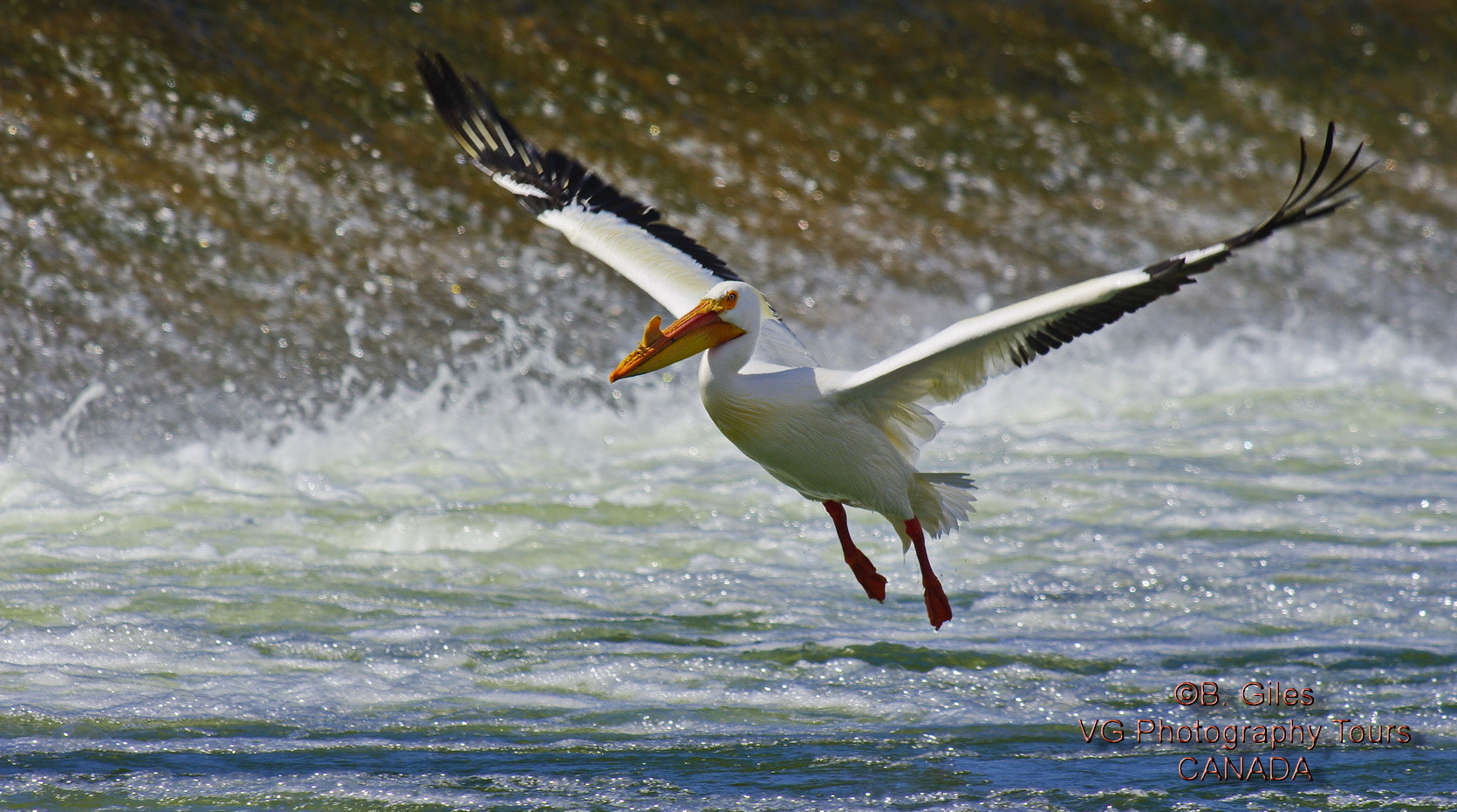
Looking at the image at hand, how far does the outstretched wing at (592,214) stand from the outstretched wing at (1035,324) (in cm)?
74

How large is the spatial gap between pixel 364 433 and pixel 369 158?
3.54 metres

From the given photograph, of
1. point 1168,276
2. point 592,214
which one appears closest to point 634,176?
point 592,214

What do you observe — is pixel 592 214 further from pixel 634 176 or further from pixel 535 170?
pixel 634 176

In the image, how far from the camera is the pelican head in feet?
18.1

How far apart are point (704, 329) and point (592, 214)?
1.50m

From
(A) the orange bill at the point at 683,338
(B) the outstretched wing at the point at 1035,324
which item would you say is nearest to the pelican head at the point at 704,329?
(A) the orange bill at the point at 683,338

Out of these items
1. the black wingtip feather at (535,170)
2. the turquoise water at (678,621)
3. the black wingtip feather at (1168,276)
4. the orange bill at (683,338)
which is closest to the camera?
the black wingtip feather at (1168,276)

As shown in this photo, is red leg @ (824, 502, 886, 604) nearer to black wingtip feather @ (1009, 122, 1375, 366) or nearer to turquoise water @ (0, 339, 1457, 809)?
turquoise water @ (0, 339, 1457, 809)

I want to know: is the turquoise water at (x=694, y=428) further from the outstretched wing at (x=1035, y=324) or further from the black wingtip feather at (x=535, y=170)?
the black wingtip feather at (x=535, y=170)

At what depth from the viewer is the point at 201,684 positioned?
17.4ft

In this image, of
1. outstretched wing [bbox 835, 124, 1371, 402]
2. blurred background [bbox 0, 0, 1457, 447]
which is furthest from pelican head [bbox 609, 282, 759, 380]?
blurred background [bbox 0, 0, 1457, 447]

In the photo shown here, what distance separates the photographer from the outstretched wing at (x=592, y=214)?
6.56 meters

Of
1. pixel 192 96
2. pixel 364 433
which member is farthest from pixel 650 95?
pixel 364 433

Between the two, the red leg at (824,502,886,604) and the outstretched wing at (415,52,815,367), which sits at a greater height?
the outstretched wing at (415,52,815,367)
